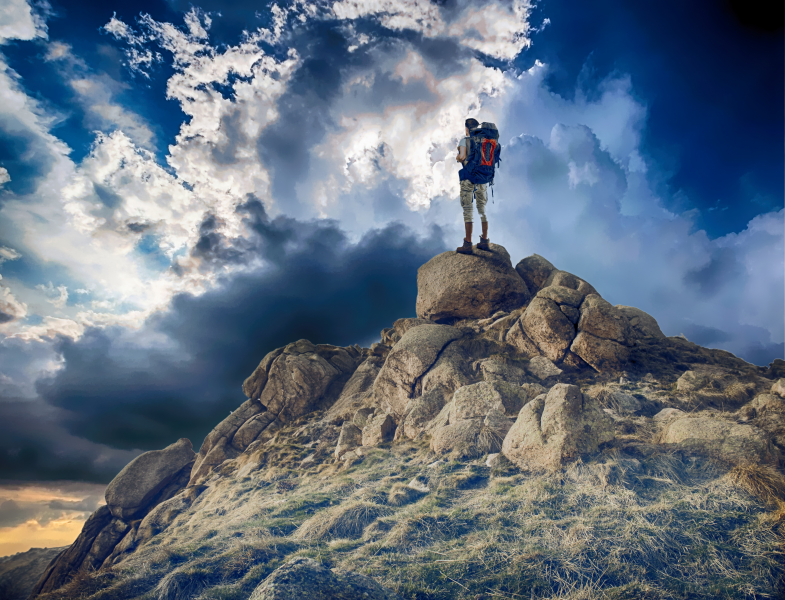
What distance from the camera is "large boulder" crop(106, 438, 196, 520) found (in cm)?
2178

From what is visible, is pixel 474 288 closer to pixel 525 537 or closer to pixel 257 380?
pixel 525 537

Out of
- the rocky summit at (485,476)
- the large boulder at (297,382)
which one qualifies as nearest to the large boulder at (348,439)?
the rocky summit at (485,476)

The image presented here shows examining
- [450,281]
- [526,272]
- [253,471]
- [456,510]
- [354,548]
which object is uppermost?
[526,272]

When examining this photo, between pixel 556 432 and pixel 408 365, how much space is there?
851cm

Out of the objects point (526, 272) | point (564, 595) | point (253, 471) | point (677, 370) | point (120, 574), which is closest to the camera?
point (564, 595)

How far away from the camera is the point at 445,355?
1773cm

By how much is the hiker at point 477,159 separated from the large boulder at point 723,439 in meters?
11.4

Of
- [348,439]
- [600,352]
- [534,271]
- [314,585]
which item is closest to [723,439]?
[600,352]

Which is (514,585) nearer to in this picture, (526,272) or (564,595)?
(564,595)

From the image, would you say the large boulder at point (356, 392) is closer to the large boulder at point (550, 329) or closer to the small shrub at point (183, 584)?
the large boulder at point (550, 329)

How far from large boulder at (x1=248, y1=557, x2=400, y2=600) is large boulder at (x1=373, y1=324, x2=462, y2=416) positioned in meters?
10.8

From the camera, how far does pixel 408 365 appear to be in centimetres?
1786

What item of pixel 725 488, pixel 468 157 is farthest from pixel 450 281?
pixel 725 488

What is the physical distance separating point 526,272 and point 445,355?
29.4 ft
